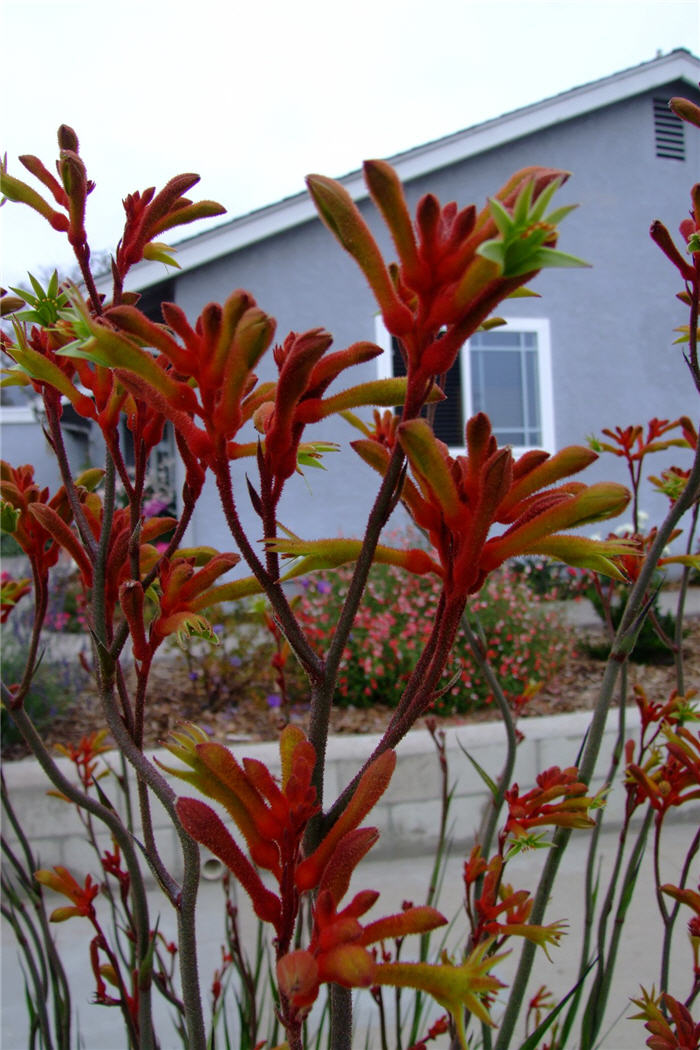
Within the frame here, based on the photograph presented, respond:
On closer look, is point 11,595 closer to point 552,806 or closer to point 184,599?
point 184,599

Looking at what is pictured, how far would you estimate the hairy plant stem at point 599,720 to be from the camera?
1.60ft

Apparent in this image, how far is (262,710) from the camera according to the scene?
2.46 meters

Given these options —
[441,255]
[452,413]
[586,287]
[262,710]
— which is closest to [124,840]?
[441,255]

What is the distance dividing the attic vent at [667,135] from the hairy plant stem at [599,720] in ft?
16.3

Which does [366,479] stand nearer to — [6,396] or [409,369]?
[409,369]

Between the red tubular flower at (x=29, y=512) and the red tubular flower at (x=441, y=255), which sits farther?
the red tubular flower at (x=29, y=512)

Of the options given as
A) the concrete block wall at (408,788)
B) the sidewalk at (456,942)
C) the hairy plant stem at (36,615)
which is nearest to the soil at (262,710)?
the concrete block wall at (408,788)

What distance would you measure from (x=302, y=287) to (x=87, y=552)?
397 cm

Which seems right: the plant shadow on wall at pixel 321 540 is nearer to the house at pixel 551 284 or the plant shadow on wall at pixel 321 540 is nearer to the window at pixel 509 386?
the house at pixel 551 284

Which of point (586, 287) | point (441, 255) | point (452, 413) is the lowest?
point (441, 255)

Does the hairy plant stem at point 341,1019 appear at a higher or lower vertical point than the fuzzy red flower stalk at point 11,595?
lower

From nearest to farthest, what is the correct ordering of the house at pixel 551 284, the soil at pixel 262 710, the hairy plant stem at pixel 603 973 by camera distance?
1. the hairy plant stem at pixel 603 973
2. the soil at pixel 262 710
3. the house at pixel 551 284

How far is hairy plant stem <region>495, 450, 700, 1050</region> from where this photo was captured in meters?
0.49

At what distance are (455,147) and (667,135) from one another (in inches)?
57.2
